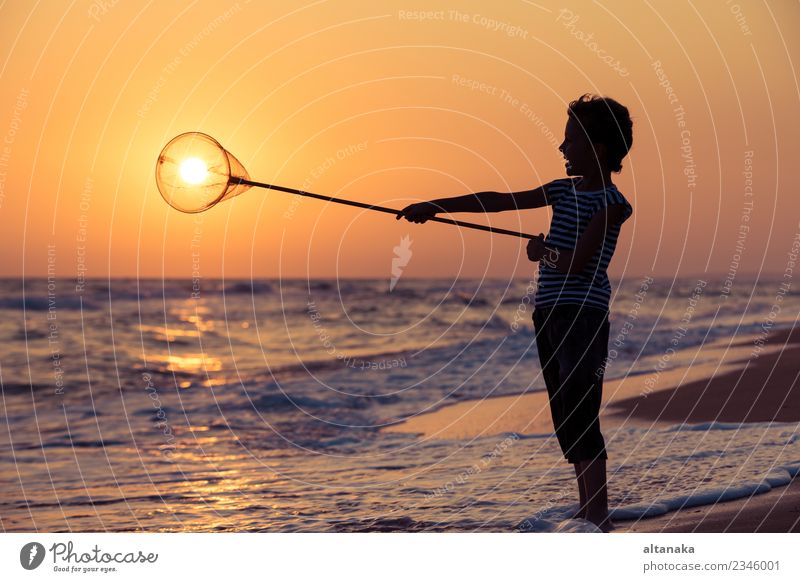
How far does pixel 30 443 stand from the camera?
34.2 feet

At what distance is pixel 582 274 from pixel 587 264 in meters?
0.06

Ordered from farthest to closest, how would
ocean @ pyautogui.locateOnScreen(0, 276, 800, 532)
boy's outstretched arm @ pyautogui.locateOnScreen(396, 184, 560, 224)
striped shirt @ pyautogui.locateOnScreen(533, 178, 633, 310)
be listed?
ocean @ pyautogui.locateOnScreen(0, 276, 800, 532), boy's outstretched arm @ pyautogui.locateOnScreen(396, 184, 560, 224), striped shirt @ pyautogui.locateOnScreen(533, 178, 633, 310)

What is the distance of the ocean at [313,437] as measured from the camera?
702 centimetres

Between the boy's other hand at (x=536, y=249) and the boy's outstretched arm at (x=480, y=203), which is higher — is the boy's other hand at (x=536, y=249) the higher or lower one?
the lower one

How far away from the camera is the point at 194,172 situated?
6.44 m

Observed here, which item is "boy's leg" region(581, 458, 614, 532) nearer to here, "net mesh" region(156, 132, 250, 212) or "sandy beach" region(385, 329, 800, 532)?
"sandy beach" region(385, 329, 800, 532)

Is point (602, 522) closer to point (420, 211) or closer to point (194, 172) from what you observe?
point (420, 211)

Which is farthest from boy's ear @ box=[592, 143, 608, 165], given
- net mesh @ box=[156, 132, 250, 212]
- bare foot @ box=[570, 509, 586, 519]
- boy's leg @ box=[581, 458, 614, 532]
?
net mesh @ box=[156, 132, 250, 212]

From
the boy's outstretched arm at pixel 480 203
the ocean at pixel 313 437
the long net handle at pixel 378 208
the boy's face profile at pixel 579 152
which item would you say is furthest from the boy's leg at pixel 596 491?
the boy's face profile at pixel 579 152

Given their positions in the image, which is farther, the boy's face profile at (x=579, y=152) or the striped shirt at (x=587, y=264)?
the boy's face profile at (x=579, y=152)

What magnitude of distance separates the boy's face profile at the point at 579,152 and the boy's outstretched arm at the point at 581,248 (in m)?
0.29

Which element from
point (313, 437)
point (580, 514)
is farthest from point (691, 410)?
point (580, 514)

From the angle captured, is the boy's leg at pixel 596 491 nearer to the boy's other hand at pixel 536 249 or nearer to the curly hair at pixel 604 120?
the boy's other hand at pixel 536 249

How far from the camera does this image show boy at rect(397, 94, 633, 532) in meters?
5.45
